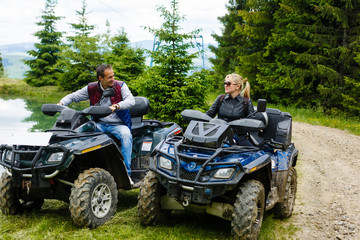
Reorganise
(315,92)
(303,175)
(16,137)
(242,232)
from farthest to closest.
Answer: (315,92) < (303,175) < (16,137) < (242,232)

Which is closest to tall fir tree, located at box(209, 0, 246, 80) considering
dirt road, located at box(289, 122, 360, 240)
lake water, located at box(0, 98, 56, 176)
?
lake water, located at box(0, 98, 56, 176)

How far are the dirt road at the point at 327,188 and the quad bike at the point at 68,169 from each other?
2.37m

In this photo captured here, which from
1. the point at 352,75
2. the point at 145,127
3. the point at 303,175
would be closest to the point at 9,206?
the point at 145,127

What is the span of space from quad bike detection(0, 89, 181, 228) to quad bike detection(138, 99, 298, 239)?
533 millimetres

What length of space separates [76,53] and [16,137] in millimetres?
30709

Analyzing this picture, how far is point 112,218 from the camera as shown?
448cm

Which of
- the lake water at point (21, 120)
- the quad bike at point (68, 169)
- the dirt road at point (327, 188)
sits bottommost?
the lake water at point (21, 120)

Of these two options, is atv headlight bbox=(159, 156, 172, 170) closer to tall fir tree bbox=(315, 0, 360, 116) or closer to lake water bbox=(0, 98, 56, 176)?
lake water bbox=(0, 98, 56, 176)

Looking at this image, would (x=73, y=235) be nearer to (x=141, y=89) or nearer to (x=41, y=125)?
(x=141, y=89)

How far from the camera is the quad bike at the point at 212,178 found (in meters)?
3.64

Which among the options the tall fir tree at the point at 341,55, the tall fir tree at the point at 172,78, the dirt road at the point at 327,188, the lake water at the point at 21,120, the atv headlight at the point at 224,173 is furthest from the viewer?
the tall fir tree at the point at 341,55

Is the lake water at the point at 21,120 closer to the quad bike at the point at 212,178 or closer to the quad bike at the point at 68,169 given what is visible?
the quad bike at the point at 68,169

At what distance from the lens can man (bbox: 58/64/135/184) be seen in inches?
197

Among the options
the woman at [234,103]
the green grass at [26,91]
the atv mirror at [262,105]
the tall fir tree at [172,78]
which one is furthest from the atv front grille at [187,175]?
the green grass at [26,91]
